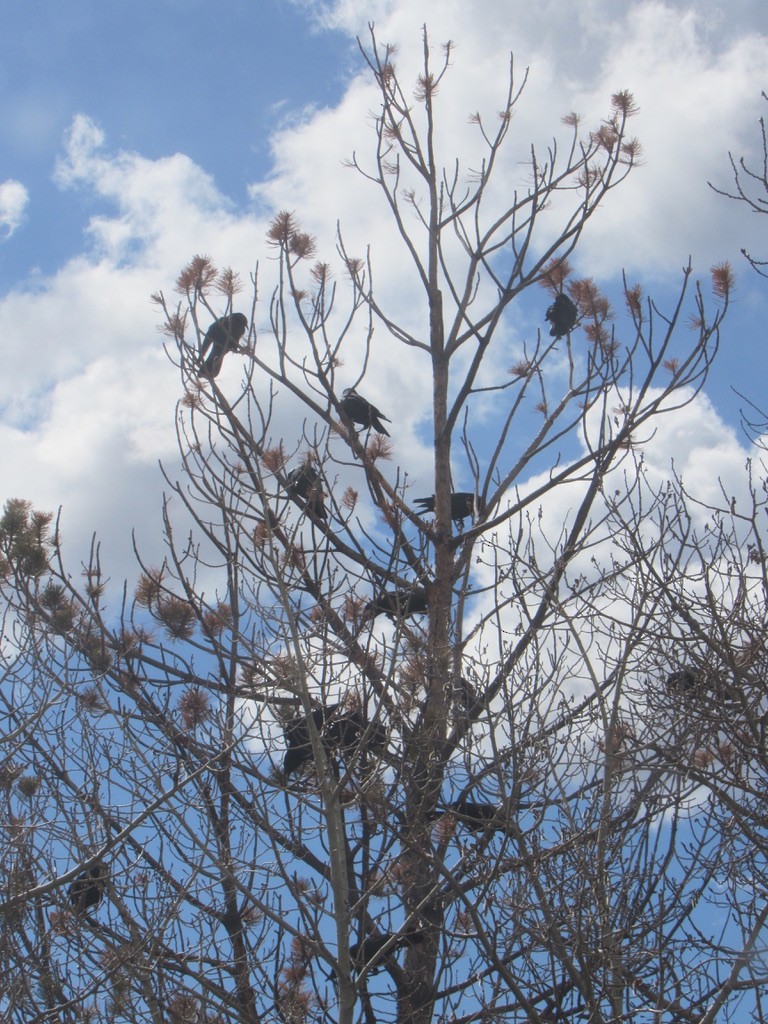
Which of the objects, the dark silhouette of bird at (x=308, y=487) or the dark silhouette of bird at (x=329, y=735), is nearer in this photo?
the dark silhouette of bird at (x=329, y=735)

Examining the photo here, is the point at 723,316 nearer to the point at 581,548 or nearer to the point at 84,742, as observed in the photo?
the point at 581,548

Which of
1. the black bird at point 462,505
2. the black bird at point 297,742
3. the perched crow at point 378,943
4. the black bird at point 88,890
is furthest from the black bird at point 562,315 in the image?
the black bird at point 88,890

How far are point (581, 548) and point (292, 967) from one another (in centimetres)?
317

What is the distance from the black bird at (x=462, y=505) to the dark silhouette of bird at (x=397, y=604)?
2.52 ft

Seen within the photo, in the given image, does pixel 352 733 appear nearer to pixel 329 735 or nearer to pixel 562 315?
pixel 329 735

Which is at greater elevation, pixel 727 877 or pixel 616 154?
pixel 616 154

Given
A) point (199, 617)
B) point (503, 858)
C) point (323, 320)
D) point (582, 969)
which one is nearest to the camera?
point (582, 969)

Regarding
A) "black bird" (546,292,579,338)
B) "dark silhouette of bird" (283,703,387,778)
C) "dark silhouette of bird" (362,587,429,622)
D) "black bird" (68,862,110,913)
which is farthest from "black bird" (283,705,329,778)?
"black bird" (546,292,579,338)

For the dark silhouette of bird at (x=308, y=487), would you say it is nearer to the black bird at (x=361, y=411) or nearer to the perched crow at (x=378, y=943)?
the black bird at (x=361, y=411)

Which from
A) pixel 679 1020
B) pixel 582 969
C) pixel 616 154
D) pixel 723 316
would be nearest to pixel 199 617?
pixel 582 969

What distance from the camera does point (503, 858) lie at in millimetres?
5867

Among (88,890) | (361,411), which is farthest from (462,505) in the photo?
(88,890)

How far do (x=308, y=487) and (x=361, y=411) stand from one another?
33.1 inches

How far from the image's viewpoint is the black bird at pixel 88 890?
19.5ft
